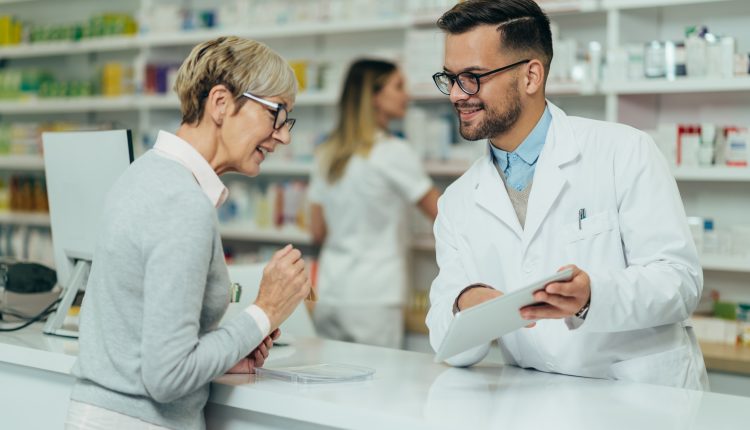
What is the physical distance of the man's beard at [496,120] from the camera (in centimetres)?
225

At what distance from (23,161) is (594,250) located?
5.15 m

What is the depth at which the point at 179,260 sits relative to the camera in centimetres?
171

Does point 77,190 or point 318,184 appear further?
point 318,184

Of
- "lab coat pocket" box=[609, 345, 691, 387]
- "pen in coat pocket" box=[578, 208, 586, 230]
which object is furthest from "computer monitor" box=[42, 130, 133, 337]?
"lab coat pocket" box=[609, 345, 691, 387]

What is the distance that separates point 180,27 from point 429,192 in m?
2.28

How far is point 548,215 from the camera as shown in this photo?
220 centimetres

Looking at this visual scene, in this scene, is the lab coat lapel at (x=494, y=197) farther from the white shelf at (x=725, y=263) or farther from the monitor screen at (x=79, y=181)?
the white shelf at (x=725, y=263)

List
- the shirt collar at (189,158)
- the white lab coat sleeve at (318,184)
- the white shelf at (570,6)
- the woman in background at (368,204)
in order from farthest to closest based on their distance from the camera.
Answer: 1. the white lab coat sleeve at (318,184)
2. the woman in background at (368,204)
3. the white shelf at (570,6)
4. the shirt collar at (189,158)

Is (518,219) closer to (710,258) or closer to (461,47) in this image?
(461,47)

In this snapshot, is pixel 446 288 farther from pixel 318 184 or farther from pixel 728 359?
pixel 318 184

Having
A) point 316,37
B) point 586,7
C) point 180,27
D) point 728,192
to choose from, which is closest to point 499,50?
point 586,7

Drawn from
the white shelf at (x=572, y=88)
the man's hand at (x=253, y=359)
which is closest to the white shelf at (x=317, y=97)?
the white shelf at (x=572, y=88)

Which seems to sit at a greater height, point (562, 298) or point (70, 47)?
point (70, 47)

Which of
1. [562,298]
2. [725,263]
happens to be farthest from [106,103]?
[562,298]
